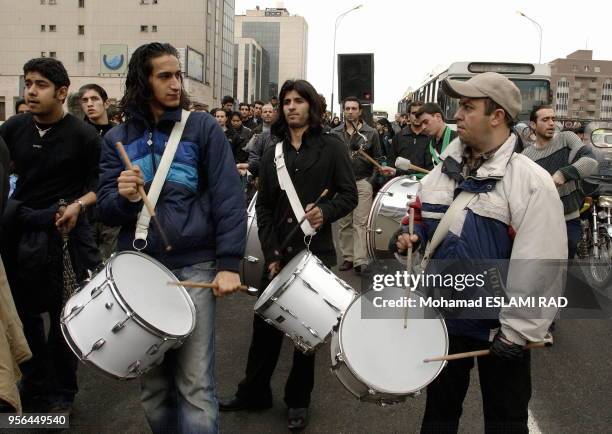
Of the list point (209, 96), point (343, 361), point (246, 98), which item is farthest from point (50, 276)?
point (246, 98)

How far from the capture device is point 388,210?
6.14 metres

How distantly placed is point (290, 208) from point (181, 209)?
3.53 feet

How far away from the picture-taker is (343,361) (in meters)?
2.75

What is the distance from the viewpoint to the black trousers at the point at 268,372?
3928 millimetres

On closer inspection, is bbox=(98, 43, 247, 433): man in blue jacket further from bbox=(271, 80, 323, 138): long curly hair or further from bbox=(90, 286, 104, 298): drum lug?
bbox=(271, 80, 323, 138): long curly hair

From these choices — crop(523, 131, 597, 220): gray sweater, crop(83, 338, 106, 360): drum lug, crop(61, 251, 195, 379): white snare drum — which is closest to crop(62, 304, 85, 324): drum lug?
crop(61, 251, 195, 379): white snare drum

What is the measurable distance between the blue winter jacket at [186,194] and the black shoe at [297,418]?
1.33 metres

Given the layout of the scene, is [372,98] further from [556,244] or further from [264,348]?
[556,244]

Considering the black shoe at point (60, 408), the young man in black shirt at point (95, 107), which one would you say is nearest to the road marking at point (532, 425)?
the black shoe at point (60, 408)

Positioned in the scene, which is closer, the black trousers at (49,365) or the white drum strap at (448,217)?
the white drum strap at (448,217)

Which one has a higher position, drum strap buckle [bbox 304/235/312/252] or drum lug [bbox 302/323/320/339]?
drum strap buckle [bbox 304/235/312/252]

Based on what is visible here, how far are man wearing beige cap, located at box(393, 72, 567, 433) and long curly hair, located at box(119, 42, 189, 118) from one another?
1.36 m

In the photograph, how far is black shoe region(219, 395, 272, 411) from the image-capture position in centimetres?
410

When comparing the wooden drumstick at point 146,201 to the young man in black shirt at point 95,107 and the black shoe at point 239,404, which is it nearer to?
the black shoe at point 239,404
